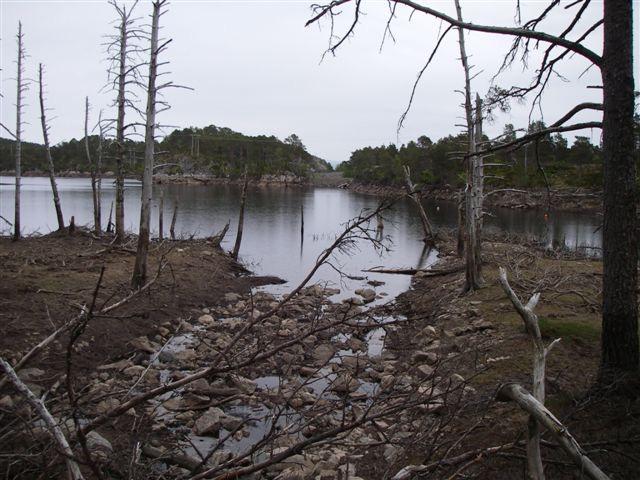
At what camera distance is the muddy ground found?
3795mm

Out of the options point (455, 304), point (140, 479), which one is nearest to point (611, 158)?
point (140, 479)

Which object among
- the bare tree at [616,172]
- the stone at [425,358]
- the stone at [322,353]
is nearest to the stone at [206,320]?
the stone at [322,353]

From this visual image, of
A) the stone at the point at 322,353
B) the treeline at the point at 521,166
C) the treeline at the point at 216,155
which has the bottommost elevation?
the stone at the point at 322,353

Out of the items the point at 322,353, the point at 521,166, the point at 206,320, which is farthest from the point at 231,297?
the point at 521,166

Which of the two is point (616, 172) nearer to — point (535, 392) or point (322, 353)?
point (535, 392)

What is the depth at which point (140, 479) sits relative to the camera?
3.33 metres

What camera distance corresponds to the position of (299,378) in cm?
957

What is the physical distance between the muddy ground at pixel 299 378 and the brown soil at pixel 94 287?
61mm

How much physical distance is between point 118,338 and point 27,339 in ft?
6.51

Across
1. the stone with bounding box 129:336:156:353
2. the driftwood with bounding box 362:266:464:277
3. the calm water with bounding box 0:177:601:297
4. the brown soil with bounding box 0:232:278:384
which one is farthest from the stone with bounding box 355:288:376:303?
the stone with bounding box 129:336:156:353

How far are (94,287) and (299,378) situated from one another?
654 cm

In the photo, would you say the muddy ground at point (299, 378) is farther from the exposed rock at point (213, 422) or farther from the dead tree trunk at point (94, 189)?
the dead tree trunk at point (94, 189)

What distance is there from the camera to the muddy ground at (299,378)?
149 inches

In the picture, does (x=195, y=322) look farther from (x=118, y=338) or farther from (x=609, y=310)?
(x=609, y=310)
